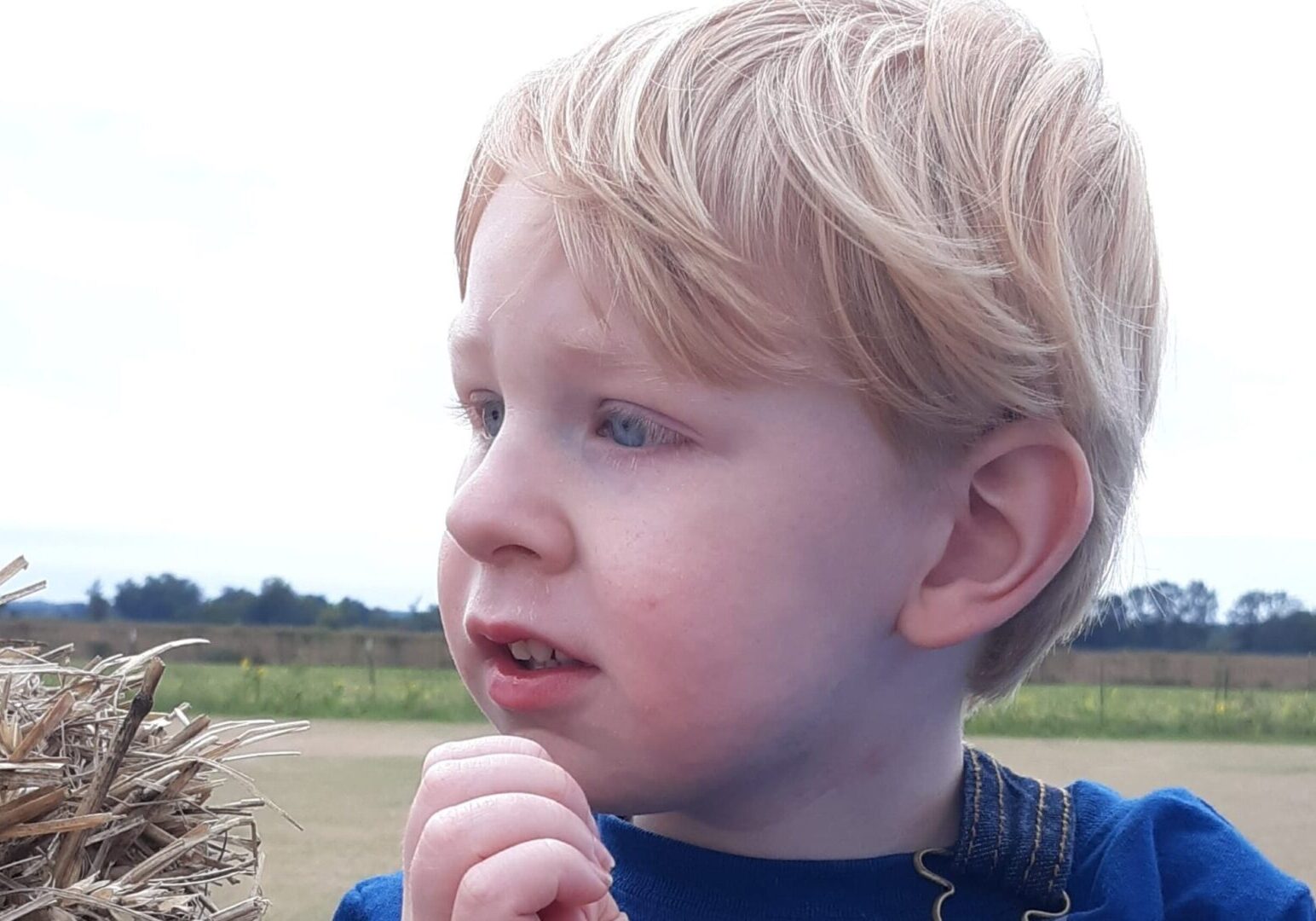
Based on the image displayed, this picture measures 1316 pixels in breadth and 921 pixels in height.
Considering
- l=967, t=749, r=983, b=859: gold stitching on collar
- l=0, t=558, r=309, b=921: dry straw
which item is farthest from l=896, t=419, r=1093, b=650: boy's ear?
l=0, t=558, r=309, b=921: dry straw

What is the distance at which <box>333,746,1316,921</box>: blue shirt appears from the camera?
0.61 m

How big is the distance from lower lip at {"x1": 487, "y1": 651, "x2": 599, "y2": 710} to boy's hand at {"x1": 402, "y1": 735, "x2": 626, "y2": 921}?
0.12 ft

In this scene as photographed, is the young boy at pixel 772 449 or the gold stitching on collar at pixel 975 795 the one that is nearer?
the young boy at pixel 772 449

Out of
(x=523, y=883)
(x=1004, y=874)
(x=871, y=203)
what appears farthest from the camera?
(x=1004, y=874)

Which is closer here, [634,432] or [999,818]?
[634,432]

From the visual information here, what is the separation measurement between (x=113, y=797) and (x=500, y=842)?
0.17m

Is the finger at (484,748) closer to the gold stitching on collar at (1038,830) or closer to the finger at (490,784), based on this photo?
the finger at (490,784)

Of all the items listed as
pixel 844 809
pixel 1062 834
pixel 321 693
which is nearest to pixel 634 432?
pixel 844 809

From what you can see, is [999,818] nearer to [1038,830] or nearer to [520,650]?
[1038,830]

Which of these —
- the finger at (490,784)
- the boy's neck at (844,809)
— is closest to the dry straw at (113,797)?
the finger at (490,784)

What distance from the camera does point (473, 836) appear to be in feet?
1.49

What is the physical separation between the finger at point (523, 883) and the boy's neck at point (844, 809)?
14 centimetres

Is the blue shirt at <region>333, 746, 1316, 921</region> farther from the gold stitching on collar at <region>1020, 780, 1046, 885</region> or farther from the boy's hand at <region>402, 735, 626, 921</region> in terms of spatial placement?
the boy's hand at <region>402, 735, 626, 921</region>

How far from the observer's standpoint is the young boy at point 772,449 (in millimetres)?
514
